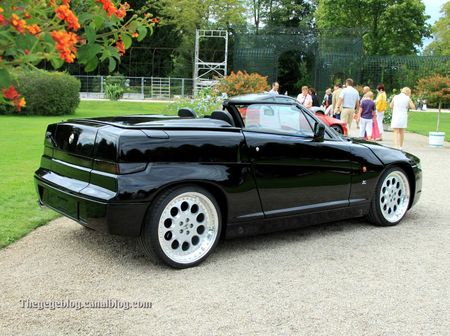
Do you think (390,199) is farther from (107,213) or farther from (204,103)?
(204,103)

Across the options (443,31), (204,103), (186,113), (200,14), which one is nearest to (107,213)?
(186,113)

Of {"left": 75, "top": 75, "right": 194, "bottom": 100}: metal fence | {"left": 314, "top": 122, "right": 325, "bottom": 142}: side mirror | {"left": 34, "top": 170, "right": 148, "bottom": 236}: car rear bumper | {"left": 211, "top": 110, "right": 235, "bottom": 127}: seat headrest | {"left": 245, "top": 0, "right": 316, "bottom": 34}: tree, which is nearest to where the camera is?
{"left": 34, "top": 170, "right": 148, "bottom": 236}: car rear bumper

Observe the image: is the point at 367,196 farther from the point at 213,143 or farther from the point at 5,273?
the point at 5,273

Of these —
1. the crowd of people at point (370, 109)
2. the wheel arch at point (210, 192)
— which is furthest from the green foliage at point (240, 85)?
the wheel arch at point (210, 192)

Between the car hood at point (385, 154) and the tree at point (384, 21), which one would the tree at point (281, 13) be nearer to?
the tree at point (384, 21)

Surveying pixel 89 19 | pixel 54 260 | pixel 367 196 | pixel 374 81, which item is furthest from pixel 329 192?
pixel 374 81

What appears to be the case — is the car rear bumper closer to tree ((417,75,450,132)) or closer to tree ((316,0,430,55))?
tree ((417,75,450,132))

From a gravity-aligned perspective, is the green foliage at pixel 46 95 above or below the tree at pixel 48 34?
below

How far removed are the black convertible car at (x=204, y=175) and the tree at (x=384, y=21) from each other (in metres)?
50.3

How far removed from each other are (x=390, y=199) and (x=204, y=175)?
2.67 meters

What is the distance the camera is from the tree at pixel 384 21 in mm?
52938

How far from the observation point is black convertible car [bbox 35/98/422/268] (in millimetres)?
4242

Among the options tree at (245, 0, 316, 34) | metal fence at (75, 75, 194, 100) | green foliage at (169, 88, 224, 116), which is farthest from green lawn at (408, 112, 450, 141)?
tree at (245, 0, 316, 34)

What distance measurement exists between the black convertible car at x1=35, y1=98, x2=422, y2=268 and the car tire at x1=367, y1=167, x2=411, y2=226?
4cm
